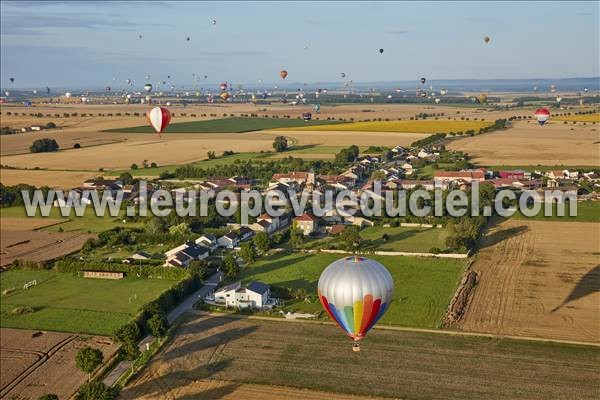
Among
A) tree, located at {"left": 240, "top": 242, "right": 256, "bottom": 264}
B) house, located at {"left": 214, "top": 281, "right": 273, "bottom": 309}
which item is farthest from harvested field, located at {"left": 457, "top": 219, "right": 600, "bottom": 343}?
tree, located at {"left": 240, "top": 242, "right": 256, "bottom": 264}

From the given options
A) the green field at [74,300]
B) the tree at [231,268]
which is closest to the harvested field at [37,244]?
the green field at [74,300]

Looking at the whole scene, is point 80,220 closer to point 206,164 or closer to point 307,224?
point 307,224

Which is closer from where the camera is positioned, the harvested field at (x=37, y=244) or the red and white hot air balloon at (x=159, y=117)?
the harvested field at (x=37, y=244)

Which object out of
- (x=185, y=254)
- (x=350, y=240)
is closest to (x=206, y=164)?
(x=185, y=254)

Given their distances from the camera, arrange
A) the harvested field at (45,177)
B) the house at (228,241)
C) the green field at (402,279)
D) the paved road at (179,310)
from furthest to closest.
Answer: the harvested field at (45,177), the house at (228,241), the green field at (402,279), the paved road at (179,310)

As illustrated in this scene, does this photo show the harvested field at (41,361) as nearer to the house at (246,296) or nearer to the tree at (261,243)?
the house at (246,296)

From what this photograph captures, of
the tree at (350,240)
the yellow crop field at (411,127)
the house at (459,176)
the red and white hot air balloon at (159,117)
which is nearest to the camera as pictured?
the tree at (350,240)

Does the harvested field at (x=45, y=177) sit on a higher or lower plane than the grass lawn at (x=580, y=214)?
higher

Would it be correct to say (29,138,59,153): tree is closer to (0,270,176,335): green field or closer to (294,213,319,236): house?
(0,270,176,335): green field
